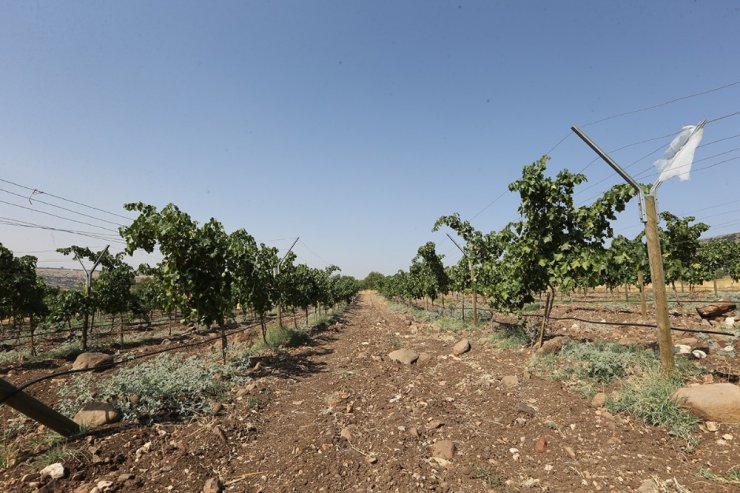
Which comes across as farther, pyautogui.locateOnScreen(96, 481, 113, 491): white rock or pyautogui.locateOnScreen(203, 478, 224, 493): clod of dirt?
pyautogui.locateOnScreen(203, 478, 224, 493): clod of dirt

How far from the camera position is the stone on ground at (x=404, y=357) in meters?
11.2

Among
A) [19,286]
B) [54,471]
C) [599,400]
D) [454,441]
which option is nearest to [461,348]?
[599,400]

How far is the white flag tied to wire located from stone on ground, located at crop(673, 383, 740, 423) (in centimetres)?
370

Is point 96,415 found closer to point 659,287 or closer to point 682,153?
point 659,287

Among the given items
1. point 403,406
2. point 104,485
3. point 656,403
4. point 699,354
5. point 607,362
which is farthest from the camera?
point 699,354

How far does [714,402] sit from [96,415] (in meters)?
10.4

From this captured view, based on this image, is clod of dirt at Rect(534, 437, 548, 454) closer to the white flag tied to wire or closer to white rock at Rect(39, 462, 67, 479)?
the white flag tied to wire

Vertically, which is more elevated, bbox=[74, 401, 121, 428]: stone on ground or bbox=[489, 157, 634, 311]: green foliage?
bbox=[489, 157, 634, 311]: green foliage

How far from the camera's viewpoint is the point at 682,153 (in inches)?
248

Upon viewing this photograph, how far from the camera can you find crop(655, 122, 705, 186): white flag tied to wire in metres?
6.20

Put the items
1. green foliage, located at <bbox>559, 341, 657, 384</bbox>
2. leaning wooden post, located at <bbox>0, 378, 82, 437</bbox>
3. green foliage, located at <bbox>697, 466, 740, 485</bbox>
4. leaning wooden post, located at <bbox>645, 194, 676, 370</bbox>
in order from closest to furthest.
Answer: green foliage, located at <bbox>697, 466, 740, 485</bbox> → leaning wooden post, located at <bbox>0, 378, 82, 437</bbox> → leaning wooden post, located at <bbox>645, 194, 676, 370</bbox> → green foliage, located at <bbox>559, 341, 657, 384</bbox>

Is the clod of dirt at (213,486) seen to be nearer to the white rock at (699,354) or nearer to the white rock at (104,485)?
the white rock at (104,485)

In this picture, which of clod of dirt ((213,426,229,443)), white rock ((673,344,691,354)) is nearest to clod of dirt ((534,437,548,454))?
clod of dirt ((213,426,229,443))

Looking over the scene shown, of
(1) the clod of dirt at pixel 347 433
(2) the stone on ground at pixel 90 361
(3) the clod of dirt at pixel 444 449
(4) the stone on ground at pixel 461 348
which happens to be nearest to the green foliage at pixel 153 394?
(1) the clod of dirt at pixel 347 433
